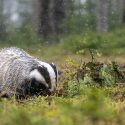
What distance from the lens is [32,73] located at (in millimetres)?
6516

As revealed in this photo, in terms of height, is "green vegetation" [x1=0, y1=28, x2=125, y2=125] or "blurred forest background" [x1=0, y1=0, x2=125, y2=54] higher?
"blurred forest background" [x1=0, y1=0, x2=125, y2=54]

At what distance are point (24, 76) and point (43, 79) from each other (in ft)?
1.35

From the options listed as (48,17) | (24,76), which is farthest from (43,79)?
(48,17)

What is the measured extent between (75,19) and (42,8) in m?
1.70

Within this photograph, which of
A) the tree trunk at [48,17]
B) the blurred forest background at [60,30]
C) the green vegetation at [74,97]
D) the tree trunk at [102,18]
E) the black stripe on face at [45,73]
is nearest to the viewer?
the green vegetation at [74,97]

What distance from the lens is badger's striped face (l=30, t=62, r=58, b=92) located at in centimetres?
637

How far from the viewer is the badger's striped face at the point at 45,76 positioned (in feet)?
20.9

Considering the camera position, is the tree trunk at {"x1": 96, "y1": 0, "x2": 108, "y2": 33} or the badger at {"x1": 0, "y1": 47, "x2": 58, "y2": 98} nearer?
the badger at {"x1": 0, "y1": 47, "x2": 58, "y2": 98}

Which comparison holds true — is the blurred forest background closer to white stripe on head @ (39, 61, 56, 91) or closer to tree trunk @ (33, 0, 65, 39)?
tree trunk @ (33, 0, 65, 39)

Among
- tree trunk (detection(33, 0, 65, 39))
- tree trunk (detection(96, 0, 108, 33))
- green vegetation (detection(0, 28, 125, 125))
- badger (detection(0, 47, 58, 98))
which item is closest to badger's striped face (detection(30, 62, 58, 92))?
badger (detection(0, 47, 58, 98))

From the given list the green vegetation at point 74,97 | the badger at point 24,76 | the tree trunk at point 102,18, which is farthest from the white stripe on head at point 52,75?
the tree trunk at point 102,18

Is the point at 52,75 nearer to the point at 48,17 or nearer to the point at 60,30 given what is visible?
the point at 60,30

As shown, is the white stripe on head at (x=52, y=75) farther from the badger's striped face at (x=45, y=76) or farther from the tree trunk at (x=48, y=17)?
the tree trunk at (x=48, y=17)

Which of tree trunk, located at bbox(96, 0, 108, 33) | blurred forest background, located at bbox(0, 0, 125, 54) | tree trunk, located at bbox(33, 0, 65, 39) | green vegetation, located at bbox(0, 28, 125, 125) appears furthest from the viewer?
tree trunk, located at bbox(96, 0, 108, 33)
